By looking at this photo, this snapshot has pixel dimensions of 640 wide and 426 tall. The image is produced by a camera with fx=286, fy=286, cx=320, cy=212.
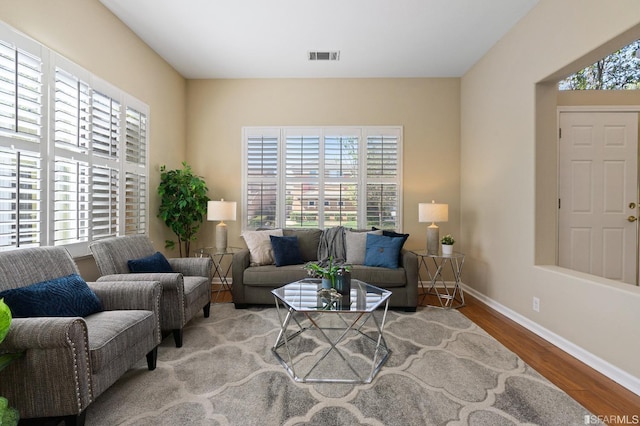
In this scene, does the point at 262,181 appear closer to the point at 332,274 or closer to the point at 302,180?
the point at 302,180

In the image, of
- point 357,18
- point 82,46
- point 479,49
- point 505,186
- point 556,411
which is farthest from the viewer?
point 479,49

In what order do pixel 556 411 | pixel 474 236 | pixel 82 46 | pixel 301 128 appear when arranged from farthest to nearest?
pixel 301 128 → pixel 474 236 → pixel 82 46 → pixel 556 411

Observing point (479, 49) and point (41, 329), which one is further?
point (479, 49)

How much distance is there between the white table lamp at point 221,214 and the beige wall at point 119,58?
0.69 m

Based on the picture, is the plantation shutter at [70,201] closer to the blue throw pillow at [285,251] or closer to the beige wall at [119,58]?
the beige wall at [119,58]

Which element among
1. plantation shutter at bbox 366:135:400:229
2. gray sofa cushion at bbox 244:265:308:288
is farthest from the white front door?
gray sofa cushion at bbox 244:265:308:288

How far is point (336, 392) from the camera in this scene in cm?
180

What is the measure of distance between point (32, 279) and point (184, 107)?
3.15m

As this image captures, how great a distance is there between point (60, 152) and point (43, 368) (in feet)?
5.59

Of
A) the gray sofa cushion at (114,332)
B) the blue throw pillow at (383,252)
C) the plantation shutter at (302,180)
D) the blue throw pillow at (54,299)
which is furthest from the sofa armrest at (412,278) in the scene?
the blue throw pillow at (54,299)

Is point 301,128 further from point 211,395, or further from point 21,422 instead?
point 21,422

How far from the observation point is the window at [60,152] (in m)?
1.91

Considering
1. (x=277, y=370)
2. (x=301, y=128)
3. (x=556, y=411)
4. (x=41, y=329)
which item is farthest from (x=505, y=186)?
(x=41, y=329)

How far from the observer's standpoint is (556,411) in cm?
164
